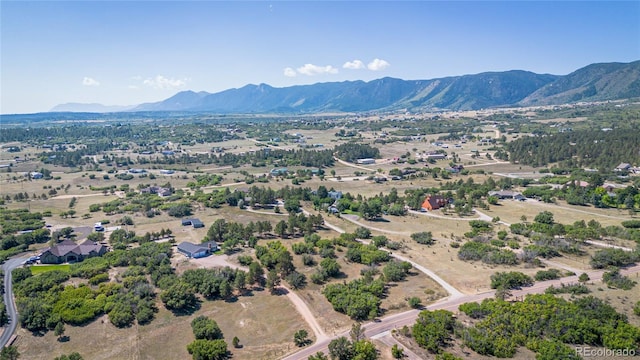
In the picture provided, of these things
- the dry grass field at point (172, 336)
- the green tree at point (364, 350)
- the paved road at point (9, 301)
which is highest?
the green tree at point (364, 350)

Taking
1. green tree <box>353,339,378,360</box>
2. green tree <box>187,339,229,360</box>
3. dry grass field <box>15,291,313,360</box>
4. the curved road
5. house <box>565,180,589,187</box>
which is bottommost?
dry grass field <box>15,291,313,360</box>

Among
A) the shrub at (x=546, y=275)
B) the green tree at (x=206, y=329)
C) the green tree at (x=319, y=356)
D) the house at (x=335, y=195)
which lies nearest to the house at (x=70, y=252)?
the green tree at (x=206, y=329)

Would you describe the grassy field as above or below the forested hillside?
below

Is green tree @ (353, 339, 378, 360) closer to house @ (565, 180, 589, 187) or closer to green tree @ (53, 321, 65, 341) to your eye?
green tree @ (53, 321, 65, 341)

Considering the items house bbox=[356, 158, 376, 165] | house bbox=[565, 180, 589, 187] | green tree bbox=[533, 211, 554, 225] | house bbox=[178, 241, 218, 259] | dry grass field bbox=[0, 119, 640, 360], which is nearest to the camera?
dry grass field bbox=[0, 119, 640, 360]

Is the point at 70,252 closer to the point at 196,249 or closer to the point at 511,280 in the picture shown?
the point at 196,249

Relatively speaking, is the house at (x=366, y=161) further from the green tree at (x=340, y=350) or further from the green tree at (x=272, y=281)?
the green tree at (x=340, y=350)

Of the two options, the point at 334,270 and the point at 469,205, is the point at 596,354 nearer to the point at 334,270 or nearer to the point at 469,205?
the point at 334,270

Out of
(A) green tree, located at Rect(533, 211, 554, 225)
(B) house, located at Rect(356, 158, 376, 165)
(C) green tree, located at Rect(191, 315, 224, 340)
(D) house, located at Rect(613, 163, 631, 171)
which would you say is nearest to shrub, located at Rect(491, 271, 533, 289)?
(A) green tree, located at Rect(533, 211, 554, 225)
